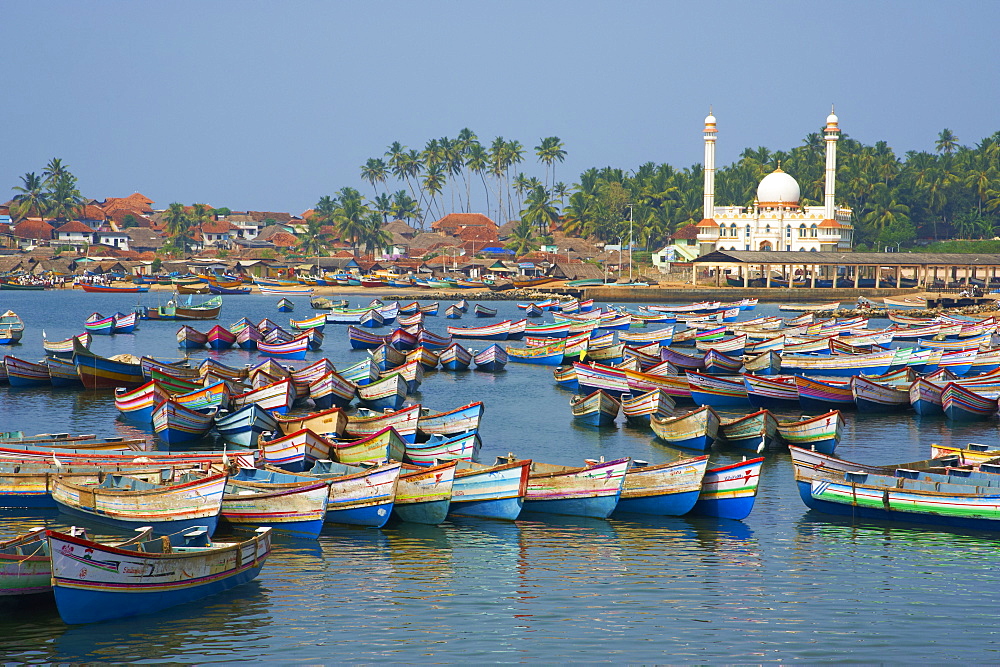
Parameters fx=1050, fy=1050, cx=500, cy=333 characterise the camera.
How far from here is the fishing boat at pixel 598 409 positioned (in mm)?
34875

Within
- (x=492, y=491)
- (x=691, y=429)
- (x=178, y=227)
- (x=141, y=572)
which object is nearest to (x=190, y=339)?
(x=691, y=429)

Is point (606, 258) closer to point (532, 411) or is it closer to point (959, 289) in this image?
point (959, 289)

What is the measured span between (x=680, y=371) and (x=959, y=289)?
6962cm

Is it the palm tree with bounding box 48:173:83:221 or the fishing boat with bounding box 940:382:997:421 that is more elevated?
the palm tree with bounding box 48:173:83:221

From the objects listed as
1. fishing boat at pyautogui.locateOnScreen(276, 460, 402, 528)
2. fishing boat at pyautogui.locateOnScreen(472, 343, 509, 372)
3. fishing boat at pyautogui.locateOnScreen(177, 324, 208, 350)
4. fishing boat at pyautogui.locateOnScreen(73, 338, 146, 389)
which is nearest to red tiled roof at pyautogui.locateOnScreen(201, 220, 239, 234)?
fishing boat at pyautogui.locateOnScreen(177, 324, 208, 350)

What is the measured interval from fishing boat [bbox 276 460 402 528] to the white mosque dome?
364ft

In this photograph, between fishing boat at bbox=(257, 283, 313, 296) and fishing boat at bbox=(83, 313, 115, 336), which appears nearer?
fishing boat at bbox=(83, 313, 115, 336)

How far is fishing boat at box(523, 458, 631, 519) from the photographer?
21.9 metres

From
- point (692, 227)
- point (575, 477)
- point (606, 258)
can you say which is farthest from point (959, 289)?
point (575, 477)

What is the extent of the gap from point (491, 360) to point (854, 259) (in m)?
67.5

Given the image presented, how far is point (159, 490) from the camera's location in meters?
19.5

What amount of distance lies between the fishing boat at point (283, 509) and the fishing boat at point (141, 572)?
242cm

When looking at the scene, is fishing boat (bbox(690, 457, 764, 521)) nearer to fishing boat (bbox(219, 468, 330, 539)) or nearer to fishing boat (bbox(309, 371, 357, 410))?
fishing boat (bbox(219, 468, 330, 539))

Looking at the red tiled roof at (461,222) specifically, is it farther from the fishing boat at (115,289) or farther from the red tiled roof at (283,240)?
the fishing boat at (115,289)
